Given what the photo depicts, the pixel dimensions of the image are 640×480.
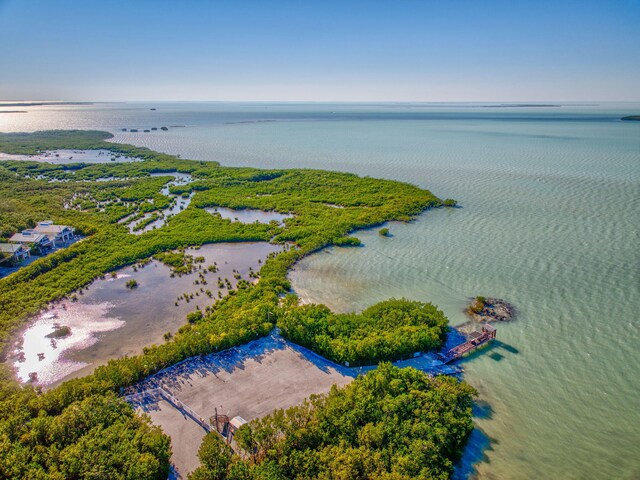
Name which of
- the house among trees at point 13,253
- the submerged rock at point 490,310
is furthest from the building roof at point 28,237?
the submerged rock at point 490,310

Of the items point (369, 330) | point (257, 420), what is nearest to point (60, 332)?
point (257, 420)

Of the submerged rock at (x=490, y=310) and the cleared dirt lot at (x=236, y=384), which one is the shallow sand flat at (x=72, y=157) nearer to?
the cleared dirt lot at (x=236, y=384)

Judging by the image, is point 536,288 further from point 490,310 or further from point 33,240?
point 33,240

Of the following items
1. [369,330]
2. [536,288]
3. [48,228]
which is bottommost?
[369,330]

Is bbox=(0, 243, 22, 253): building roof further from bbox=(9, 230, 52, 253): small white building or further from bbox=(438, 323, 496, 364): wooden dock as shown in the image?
bbox=(438, 323, 496, 364): wooden dock

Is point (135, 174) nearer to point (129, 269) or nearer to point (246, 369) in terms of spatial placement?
point (129, 269)

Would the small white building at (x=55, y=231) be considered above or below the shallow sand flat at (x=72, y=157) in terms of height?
below

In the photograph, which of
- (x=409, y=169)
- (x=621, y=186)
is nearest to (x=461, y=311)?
(x=621, y=186)
